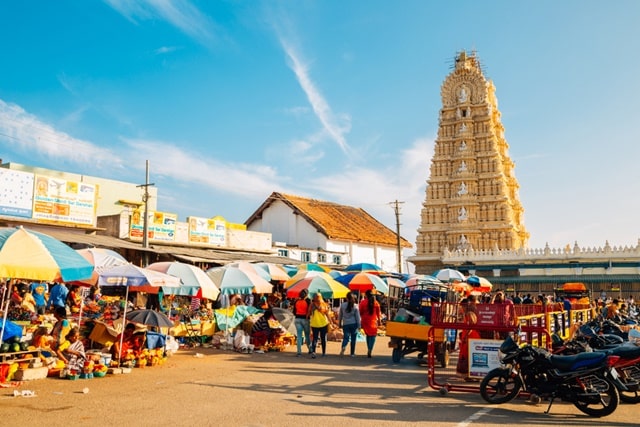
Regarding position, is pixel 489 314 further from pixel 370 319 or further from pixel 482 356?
pixel 370 319

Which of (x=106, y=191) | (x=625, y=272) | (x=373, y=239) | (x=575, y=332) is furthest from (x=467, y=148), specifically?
(x=575, y=332)

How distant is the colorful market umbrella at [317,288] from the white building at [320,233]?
23195 mm

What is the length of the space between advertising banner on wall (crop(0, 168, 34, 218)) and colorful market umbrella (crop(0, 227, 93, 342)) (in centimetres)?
1521

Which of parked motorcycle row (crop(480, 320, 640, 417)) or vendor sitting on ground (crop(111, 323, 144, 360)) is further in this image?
vendor sitting on ground (crop(111, 323, 144, 360))

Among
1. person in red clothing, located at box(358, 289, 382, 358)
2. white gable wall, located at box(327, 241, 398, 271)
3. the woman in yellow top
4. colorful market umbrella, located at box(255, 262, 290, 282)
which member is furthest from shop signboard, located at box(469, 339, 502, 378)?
white gable wall, located at box(327, 241, 398, 271)

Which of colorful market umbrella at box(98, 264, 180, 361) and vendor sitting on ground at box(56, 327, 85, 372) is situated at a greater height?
colorful market umbrella at box(98, 264, 180, 361)

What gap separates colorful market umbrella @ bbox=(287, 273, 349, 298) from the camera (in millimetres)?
16875

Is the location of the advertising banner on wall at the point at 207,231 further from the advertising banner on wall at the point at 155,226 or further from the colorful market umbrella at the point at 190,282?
the colorful market umbrella at the point at 190,282

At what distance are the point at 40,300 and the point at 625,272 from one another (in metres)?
39.5

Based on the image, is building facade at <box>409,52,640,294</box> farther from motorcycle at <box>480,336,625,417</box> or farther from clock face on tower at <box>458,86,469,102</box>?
motorcycle at <box>480,336,625,417</box>

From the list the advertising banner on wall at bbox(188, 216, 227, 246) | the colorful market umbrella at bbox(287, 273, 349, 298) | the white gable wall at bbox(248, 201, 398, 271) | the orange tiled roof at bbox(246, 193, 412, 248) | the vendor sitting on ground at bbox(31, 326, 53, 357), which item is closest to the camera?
the vendor sitting on ground at bbox(31, 326, 53, 357)

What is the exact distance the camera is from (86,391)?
8992mm

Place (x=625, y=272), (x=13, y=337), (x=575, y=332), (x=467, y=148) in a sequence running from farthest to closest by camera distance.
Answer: (x=467, y=148) → (x=625, y=272) → (x=575, y=332) → (x=13, y=337)

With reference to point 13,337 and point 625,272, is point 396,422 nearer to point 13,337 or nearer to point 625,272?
point 13,337
